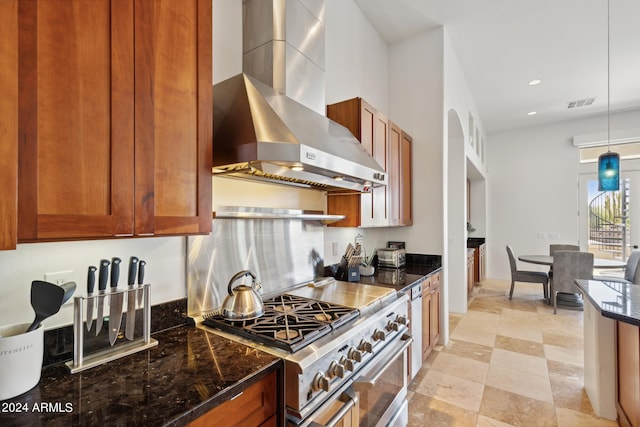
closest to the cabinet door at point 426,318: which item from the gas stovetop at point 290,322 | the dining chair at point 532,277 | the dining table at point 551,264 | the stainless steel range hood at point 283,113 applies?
the stainless steel range hood at point 283,113

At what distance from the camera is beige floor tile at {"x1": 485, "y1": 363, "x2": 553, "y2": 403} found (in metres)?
2.48

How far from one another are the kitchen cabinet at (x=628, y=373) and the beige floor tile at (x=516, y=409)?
424mm

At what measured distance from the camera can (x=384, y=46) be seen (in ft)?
12.3

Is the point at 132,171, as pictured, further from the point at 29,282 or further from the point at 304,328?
the point at 304,328

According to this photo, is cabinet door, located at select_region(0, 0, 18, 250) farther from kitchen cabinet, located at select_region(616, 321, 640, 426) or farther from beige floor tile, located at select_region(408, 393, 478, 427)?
kitchen cabinet, located at select_region(616, 321, 640, 426)

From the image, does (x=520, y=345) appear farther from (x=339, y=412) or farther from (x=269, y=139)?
(x=269, y=139)

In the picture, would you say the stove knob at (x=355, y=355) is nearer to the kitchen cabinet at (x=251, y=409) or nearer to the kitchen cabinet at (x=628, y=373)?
the kitchen cabinet at (x=251, y=409)

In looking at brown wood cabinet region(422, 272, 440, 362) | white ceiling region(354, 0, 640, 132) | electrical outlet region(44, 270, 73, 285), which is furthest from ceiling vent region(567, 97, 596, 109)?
electrical outlet region(44, 270, 73, 285)

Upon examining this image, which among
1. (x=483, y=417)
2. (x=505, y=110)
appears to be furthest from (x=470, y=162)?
(x=483, y=417)

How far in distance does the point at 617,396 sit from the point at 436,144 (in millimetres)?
2524

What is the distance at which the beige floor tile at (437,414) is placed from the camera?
2.12 metres

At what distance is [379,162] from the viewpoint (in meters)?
2.70

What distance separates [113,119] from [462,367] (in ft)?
10.8

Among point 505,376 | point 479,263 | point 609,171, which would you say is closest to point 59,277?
point 505,376
